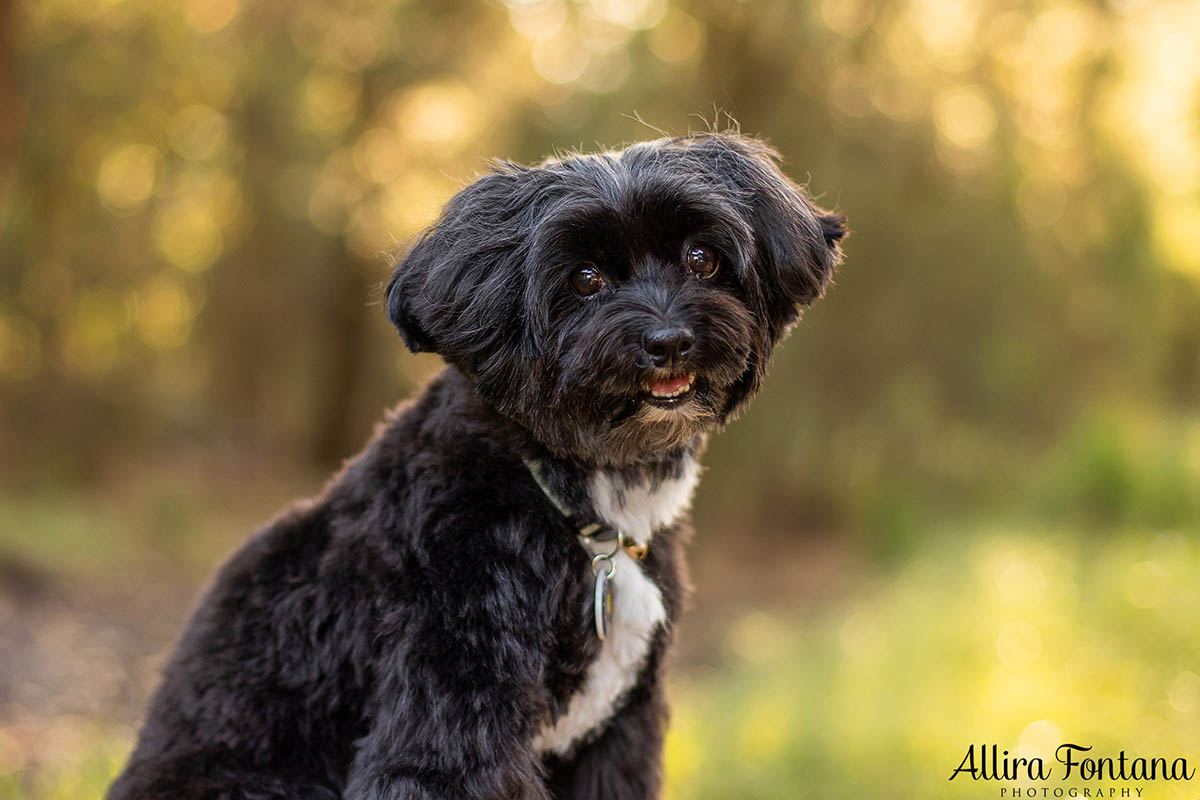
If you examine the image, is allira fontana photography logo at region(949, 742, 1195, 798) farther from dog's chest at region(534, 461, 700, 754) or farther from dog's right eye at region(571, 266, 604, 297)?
dog's right eye at region(571, 266, 604, 297)

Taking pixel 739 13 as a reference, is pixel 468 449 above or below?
below

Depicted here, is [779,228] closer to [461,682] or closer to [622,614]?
[622,614]

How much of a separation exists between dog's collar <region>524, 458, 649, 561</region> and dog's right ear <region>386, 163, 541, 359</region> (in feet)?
1.05

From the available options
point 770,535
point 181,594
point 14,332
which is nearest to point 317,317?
point 14,332

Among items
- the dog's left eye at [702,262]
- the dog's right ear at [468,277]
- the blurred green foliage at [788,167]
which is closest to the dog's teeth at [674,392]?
the dog's left eye at [702,262]

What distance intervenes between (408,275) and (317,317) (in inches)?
538

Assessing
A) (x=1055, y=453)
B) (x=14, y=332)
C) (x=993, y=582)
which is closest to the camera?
(x=993, y=582)

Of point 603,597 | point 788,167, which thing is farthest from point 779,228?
point 788,167

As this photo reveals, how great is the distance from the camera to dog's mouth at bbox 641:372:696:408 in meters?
2.51

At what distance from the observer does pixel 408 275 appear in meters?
2.57

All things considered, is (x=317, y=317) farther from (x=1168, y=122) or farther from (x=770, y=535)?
(x=1168, y=122)

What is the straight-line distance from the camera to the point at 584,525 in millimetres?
2602

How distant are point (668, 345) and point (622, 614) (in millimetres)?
707

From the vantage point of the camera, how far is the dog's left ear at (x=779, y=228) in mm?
2662
